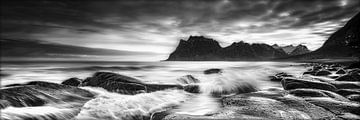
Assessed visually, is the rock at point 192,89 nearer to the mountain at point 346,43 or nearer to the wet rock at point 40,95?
the wet rock at point 40,95

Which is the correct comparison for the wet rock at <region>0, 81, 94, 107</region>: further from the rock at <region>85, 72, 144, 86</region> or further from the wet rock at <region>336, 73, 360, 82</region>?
the wet rock at <region>336, 73, 360, 82</region>

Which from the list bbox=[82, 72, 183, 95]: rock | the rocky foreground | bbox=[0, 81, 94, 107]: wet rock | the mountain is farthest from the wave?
the mountain

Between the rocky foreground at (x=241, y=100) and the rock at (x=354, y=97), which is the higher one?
the rocky foreground at (x=241, y=100)

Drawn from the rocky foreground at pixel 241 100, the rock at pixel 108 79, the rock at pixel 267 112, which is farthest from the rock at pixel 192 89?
the rock at pixel 267 112

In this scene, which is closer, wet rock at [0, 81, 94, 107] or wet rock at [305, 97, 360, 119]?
wet rock at [305, 97, 360, 119]

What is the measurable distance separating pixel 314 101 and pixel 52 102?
7354 mm

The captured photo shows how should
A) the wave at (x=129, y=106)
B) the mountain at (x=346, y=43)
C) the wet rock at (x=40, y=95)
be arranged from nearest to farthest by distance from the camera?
1. the wave at (x=129, y=106)
2. the wet rock at (x=40, y=95)
3. the mountain at (x=346, y=43)

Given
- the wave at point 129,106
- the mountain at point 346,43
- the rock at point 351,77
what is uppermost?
the mountain at point 346,43

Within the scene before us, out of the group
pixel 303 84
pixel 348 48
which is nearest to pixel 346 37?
pixel 348 48

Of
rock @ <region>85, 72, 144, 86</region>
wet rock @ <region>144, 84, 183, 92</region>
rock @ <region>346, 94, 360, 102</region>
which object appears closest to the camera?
rock @ <region>346, 94, 360, 102</region>

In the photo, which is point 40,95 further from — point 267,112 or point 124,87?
point 267,112

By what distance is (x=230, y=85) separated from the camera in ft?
32.7

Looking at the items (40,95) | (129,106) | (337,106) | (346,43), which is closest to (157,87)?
(129,106)

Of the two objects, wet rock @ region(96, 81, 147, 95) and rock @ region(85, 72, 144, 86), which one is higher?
rock @ region(85, 72, 144, 86)
